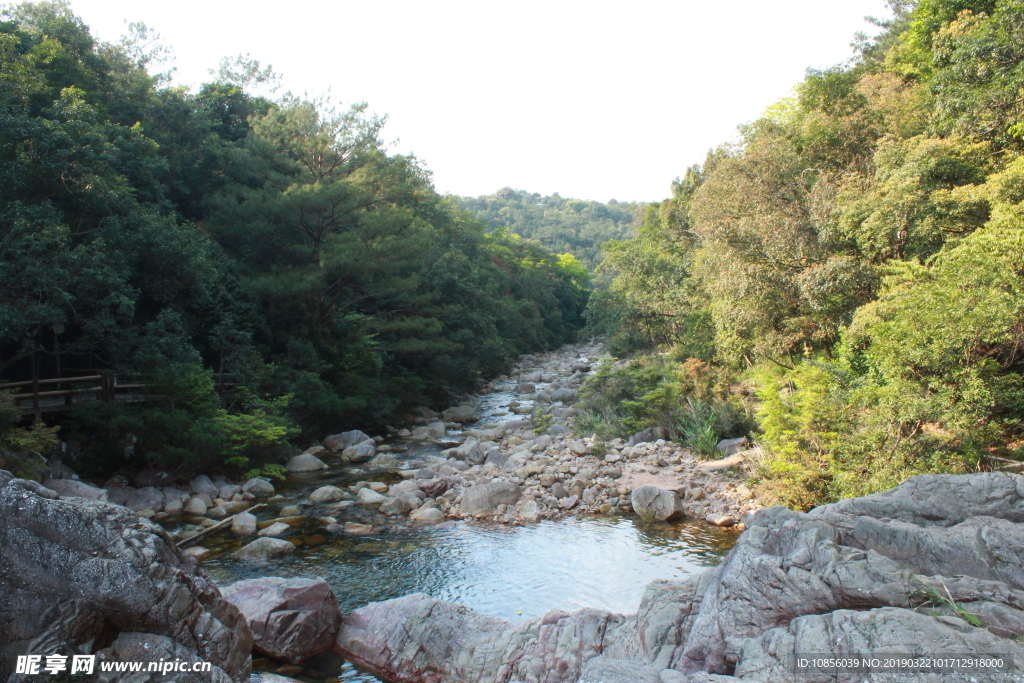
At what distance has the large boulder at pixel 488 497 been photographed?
1111cm

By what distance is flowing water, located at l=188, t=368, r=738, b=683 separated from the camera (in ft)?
25.9

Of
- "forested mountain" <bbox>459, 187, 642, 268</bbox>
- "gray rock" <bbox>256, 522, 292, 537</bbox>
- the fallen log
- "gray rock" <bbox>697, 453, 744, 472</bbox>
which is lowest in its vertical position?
"gray rock" <bbox>256, 522, 292, 537</bbox>

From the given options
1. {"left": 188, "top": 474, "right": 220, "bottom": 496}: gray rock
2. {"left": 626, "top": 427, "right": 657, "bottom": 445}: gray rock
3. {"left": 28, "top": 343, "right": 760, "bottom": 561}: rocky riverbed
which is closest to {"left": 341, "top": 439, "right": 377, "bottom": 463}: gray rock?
{"left": 28, "top": 343, "right": 760, "bottom": 561}: rocky riverbed

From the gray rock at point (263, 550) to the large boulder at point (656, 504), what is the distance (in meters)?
5.74

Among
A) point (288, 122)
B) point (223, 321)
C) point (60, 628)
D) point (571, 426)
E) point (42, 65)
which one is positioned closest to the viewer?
point (60, 628)

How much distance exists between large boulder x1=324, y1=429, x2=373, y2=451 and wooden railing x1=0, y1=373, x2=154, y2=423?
5175 millimetres

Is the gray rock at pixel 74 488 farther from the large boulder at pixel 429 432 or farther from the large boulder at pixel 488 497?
the large boulder at pixel 429 432

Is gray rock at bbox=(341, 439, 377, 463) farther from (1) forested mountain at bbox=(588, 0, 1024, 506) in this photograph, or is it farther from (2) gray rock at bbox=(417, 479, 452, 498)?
(1) forested mountain at bbox=(588, 0, 1024, 506)

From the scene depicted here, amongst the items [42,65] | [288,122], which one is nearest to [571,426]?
[288,122]

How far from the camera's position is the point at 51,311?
33.8 feet

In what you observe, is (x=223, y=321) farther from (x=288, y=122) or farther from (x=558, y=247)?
(x=558, y=247)

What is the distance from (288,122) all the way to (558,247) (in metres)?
70.5

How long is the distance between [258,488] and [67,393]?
159 inches

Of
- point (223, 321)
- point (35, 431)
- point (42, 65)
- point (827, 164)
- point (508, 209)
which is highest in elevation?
point (508, 209)
